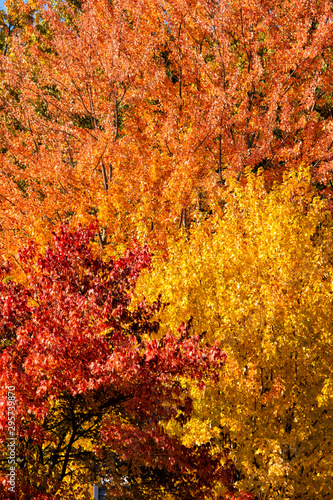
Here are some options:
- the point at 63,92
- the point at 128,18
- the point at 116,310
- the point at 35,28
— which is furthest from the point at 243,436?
the point at 35,28

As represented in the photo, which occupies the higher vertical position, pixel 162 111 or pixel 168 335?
pixel 162 111

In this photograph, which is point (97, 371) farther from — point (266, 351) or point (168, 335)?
point (266, 351)

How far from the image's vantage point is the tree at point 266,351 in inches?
423

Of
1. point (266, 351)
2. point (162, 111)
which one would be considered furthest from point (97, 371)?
point (162, 111)

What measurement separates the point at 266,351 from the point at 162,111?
14656 mm

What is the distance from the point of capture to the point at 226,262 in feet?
41.5

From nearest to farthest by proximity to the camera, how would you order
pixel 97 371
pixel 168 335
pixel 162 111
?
pixel 97 371, pixel 168 335, pixel 162 111

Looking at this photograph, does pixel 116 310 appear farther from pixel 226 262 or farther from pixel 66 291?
pixel 226 262

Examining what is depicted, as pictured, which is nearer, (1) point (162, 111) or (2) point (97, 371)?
(2) point (97, 371)

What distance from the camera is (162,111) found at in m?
22.9

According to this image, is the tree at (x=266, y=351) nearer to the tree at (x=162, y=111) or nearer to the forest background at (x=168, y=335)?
the forest background at (x=168, y=335)

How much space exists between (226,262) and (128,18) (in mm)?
16184

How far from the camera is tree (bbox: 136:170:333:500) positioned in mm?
10734

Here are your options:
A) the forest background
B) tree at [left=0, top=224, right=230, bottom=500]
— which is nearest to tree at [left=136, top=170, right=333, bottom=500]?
the forest background
